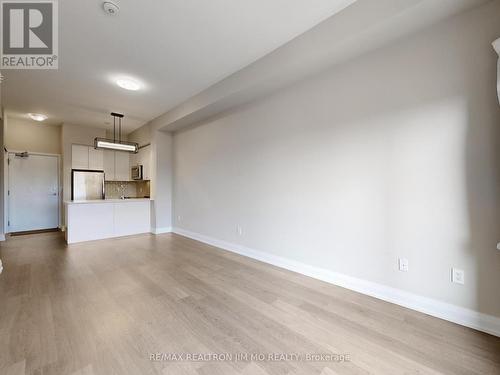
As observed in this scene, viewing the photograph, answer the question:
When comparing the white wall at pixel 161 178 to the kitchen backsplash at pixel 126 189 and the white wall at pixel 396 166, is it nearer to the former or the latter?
the kitchen backsplash at pixel 126 189

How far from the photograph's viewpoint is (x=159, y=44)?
101 inches

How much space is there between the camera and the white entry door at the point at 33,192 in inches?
212

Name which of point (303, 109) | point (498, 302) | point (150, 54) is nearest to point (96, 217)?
point (150, 54)

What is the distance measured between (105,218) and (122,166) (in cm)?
235

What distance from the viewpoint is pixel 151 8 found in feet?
6.74

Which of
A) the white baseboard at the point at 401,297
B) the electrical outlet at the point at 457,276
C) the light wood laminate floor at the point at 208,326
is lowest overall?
the light wood laminate floor at the point at 208,326

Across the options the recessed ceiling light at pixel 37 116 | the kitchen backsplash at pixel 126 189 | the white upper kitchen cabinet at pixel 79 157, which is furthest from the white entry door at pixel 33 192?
the kitchen backsplash at pixel 126 189

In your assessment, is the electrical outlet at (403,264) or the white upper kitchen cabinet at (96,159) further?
the white upper kitchen cabinet at (96,159)

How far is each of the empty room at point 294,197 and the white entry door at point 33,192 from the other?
2262mm

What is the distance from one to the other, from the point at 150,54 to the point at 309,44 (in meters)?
1.96

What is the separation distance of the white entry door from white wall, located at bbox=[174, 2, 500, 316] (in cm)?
594

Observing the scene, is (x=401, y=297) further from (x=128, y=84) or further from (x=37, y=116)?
(x=37, y=116)

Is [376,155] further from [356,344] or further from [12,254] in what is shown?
[12,254]

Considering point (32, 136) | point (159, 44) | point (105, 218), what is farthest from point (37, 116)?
point (159, 44)
